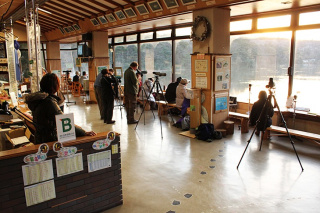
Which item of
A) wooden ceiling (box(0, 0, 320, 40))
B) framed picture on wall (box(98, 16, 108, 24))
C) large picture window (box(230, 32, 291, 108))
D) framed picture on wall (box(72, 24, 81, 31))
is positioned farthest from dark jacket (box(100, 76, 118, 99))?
framed picture on wall (box(72, 24, 81, 31))

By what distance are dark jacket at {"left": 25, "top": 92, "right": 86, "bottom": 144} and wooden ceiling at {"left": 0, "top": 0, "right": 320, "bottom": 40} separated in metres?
2.61

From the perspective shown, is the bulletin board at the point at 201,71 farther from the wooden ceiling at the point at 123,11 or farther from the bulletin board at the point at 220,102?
Answer: the wooden ceiling at the point at 123,11

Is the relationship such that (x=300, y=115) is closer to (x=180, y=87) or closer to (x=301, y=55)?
(x=301, y=55)

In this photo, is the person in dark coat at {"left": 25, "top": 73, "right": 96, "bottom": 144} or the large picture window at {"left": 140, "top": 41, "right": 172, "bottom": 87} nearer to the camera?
the person in dark coat at {"left": 25, "top": 73, "right": 96, "bottom": 144}

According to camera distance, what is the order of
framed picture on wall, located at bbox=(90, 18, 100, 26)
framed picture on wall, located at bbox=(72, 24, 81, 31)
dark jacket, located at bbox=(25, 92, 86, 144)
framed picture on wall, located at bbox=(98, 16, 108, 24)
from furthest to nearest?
framed picture on wall, located at bbox=(72, 24, 81, 31) < framed picture on wall, located at bbox=(90, 18, 100, 26) < framed picture on wall, located at bbox=(98, 16, 108, 24) < dark jacket, located at bbox=(25, 92, 86, 144)

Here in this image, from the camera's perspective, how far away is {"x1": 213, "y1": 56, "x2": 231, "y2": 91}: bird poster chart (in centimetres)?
562

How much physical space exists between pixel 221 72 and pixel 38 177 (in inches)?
172

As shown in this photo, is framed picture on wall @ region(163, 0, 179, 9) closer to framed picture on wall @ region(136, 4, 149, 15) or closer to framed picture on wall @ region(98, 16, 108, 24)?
framed picture on wall @ region(136, 4, 149, 15)

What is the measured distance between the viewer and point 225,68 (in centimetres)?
583

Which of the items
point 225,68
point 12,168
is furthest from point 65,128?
point 225,68

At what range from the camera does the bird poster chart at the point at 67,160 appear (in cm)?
252

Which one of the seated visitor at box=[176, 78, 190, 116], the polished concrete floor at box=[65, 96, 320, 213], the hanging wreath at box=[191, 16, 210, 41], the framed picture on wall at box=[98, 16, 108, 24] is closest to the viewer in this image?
the polished concrete floor at box=[65, 96, 320, 213]

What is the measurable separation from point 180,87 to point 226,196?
13.1 ft

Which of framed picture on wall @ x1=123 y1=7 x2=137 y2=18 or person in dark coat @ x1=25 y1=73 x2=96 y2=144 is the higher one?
framed picture on wall @ x1=123 y1=7 x2=137 y2=18
